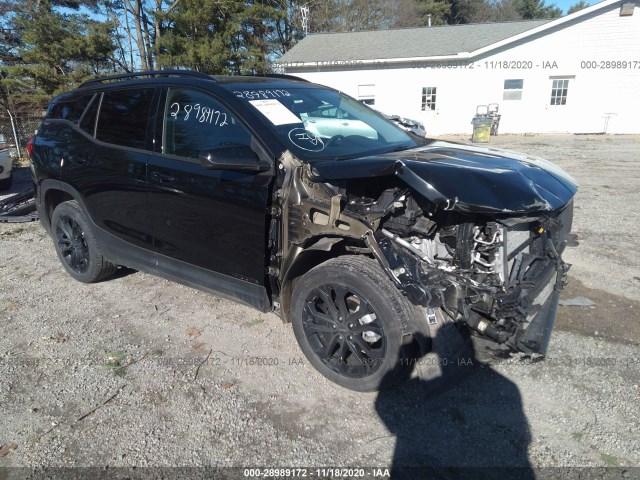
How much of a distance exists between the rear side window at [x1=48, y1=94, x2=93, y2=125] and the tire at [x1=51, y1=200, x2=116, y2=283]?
80 centimetres

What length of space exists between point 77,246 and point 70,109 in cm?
130

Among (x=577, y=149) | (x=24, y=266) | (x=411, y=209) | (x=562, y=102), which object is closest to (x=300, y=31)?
(x=562, y=102)

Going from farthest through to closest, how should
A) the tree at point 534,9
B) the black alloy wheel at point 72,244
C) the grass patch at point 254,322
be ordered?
the tree at point 534,9
the black alloy wheel at point 72,244
the grass patch at point 254,322

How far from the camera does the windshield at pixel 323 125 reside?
3184 millimetres

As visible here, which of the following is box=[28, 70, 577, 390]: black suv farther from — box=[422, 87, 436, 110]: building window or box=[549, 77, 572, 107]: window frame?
box=[549, 77, 572, 107]: window frame

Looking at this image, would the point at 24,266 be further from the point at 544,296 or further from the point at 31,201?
the point at 544,296

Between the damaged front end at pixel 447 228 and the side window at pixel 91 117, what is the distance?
217 centimetres

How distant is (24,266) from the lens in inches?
210

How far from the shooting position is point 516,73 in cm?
1989

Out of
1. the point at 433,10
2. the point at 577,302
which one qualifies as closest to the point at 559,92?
the point at 577,302

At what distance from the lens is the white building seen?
19.1m

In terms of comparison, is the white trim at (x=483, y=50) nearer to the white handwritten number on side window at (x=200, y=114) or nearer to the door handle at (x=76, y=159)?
the door handle at (x=76, y=159)

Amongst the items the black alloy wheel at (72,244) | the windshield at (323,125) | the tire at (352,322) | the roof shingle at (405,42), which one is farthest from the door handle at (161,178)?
the roof shingle at (405,42)

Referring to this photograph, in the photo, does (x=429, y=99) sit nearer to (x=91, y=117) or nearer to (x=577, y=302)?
(x=577, y=302)
